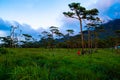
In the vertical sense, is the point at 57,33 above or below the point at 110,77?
above

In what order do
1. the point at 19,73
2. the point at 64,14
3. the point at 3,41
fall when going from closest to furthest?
the point at 19,73 → the point at 64,14 → the point at 3,41

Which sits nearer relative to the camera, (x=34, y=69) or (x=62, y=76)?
(x=34, y=69)

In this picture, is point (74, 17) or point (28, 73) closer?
point (28, 73)

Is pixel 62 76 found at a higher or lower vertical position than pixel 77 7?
lower

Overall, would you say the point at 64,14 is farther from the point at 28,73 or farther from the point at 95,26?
the point at 28,73

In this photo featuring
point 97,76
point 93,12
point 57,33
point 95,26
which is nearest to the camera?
point 97,76

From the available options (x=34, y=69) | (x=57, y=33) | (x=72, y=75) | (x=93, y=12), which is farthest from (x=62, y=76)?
(x=57, y=33)

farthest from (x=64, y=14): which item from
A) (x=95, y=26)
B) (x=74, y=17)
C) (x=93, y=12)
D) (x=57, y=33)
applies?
(x=57, y=33)

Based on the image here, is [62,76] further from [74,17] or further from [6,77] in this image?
[74,17]

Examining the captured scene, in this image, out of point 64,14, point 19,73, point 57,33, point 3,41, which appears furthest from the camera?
point 3,41

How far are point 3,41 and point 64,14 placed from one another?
173ft

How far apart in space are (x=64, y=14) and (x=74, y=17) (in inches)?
81.1

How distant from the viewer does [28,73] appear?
24.1 ft

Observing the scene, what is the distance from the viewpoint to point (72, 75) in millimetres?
8492
